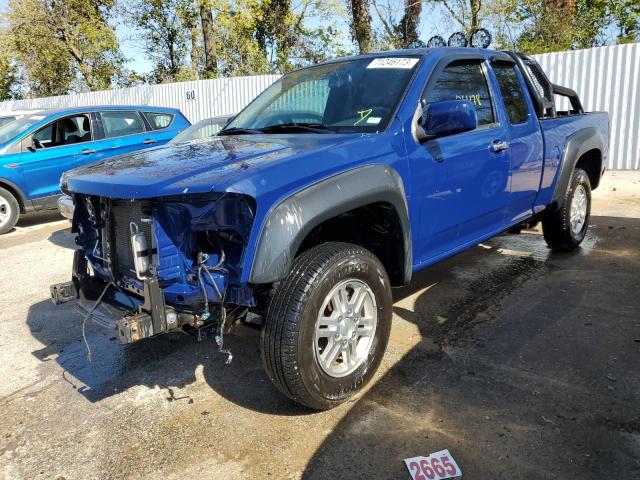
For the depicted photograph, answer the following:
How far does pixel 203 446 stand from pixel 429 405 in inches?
47.3

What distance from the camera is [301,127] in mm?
3498

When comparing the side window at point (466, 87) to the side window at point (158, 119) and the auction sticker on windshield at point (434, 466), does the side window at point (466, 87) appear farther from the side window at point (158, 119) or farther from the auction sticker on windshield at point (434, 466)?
the side window at point (158, 119)

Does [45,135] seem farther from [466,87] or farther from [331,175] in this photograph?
[331,175]

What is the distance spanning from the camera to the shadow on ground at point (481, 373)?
2.50 m

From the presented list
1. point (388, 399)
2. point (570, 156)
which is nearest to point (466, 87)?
point (570, 156)

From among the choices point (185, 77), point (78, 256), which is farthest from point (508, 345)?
point (185, 77)

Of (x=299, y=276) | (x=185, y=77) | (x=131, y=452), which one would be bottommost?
(x=131, y=452)

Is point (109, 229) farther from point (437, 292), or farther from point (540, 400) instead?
point (437, 292)

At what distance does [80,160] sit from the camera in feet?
26.6

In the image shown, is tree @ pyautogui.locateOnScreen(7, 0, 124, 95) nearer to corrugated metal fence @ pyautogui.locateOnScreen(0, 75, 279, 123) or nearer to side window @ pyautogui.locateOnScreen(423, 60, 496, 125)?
corrugated metal fence @ pyautogui.locateOnScreen(0, 75, 279, 123)

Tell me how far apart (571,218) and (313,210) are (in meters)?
3.74

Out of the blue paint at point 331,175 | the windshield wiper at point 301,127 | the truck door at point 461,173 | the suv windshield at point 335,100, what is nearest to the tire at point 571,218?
the blue paint at point 331,175

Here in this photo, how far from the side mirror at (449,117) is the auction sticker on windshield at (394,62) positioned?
0.51 metres

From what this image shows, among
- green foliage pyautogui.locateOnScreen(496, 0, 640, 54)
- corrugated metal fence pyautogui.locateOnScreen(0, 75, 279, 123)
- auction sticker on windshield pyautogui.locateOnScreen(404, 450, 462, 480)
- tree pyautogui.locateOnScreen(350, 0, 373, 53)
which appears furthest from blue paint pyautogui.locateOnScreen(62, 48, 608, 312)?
tree pyautogui.locateOnScreen(350, 0, 373, 53)
